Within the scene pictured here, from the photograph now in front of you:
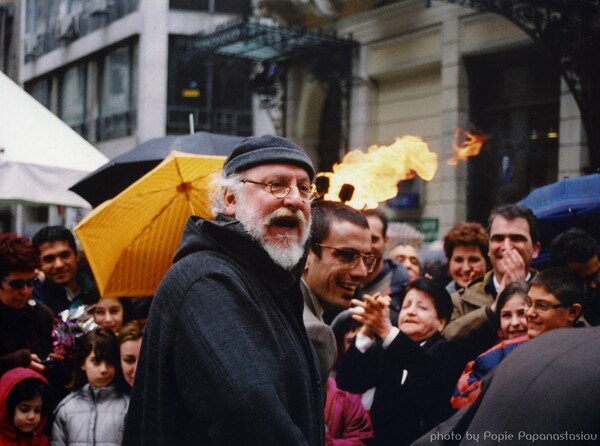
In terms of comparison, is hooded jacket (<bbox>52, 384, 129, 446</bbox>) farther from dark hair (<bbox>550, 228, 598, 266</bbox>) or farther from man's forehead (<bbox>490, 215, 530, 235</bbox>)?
dark hair (<bbox>550, 228, 598, 266</bbox>)

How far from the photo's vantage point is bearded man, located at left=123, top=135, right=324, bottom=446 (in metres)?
2.05

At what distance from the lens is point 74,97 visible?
27.1 meters

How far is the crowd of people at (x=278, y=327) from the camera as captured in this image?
213 centimetres

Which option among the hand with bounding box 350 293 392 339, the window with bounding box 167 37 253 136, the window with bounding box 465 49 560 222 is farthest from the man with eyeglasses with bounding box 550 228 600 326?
the window with bounding box 167 37 253 136

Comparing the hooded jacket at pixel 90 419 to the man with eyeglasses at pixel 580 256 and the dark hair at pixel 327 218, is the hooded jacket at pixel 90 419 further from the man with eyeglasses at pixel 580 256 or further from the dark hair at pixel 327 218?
the man with eyeglasses at pixel 580 256

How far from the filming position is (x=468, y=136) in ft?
39.0

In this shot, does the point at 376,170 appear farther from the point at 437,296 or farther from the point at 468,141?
the point at 468,141

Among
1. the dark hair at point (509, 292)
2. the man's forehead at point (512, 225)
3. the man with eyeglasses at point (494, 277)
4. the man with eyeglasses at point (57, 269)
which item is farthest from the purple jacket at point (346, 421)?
the man with eyeglasses at point (57, 269)

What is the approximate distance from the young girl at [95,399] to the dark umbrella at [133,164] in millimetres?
1494

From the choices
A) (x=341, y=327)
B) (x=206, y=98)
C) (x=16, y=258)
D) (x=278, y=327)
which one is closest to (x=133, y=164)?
(x=16, y=258)

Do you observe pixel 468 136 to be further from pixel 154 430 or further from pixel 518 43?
pixel 154 430

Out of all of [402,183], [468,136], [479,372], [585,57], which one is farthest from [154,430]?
[402,183]

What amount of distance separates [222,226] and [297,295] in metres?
0.32

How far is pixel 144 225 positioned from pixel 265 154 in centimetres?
245
